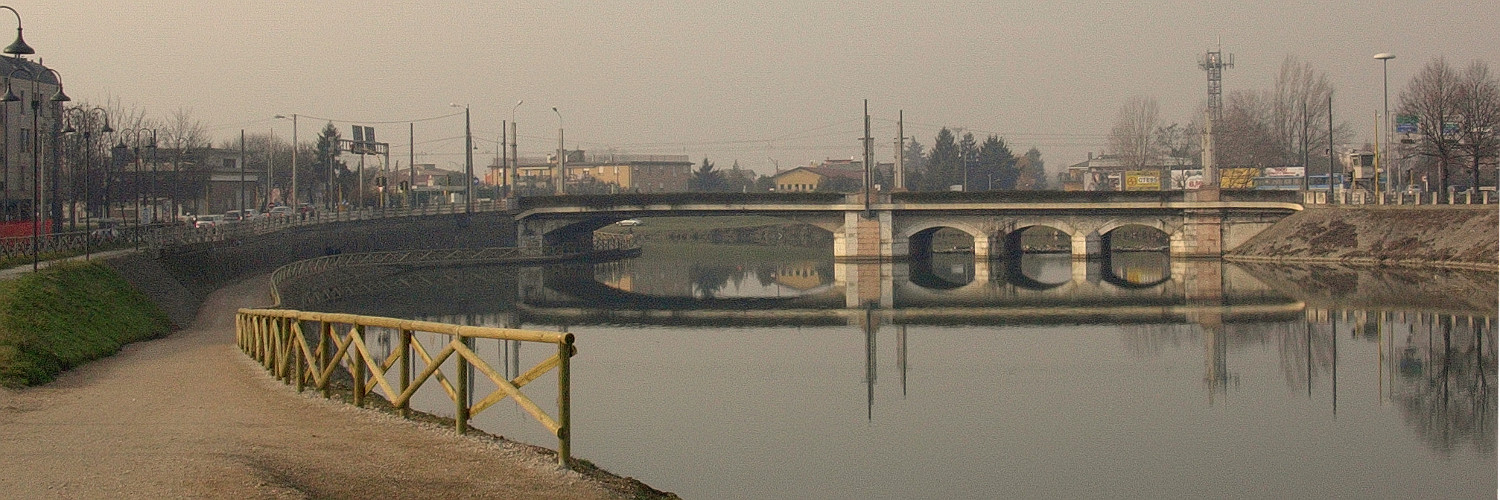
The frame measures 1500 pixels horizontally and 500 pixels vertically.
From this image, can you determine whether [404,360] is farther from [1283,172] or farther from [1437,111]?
[1283,172]

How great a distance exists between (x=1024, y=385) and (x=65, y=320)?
22.3 metres

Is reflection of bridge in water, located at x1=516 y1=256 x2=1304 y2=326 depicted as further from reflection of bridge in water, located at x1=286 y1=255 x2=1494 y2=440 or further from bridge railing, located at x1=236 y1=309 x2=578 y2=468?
bridge railing, located at x1=236 y1=309 x2=578 y2=468

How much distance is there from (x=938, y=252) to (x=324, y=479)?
9532 centimetres

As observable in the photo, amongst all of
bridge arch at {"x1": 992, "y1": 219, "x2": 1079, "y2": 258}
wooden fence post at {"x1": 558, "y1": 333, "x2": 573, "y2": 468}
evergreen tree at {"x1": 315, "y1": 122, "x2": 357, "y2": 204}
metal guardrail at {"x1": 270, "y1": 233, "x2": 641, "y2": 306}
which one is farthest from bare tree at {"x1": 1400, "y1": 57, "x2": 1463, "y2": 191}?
evergreen tree at {"x1": 315, "y1": 122, "x2": 357, "y2": 204}

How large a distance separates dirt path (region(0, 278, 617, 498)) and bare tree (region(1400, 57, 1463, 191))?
244 feet

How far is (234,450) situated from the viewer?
54.2 feet

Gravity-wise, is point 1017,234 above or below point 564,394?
above

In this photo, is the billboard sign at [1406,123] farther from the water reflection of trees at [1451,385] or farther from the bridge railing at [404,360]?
the bridge railing at [404,360]

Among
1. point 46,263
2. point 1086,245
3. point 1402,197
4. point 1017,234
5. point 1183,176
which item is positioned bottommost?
point 46,263

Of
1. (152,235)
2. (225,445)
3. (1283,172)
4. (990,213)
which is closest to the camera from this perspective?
(225,445)

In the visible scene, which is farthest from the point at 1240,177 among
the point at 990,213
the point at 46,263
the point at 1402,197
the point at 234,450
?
the point at 234,450

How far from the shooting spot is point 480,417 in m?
27.5

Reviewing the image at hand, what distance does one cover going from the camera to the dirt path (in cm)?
1464

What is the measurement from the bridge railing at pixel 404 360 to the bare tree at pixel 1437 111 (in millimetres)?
68469
